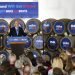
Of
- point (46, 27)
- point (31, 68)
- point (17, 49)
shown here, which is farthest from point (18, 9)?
point (31, 68)

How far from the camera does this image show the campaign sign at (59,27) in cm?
706

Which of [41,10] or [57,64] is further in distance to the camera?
[41,10]

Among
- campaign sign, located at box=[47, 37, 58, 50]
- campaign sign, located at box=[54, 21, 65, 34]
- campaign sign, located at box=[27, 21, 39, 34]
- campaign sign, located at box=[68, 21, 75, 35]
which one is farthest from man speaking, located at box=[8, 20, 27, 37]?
campaign sign, located at box=[68, 21, 75, 35]

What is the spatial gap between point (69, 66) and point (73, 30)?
116 inches

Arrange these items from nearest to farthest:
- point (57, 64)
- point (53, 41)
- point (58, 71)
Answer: point (58, 71) < point (57, 64) < point (53, 41)

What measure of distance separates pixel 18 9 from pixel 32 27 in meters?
0.69

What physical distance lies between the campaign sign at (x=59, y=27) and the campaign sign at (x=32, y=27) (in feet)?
1.76

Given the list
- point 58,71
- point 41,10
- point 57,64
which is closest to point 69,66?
point 57,64

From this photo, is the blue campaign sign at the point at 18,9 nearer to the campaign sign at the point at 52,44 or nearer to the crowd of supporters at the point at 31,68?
the campaign sign at the point at 52,44

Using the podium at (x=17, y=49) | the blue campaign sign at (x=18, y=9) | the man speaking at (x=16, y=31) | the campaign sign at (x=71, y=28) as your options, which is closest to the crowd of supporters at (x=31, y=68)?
the podium at (x=17, y=49)

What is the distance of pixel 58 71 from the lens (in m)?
3.52

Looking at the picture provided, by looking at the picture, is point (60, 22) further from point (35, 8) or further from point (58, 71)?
point (58, 71)

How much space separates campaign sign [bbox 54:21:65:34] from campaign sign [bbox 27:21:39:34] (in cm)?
54

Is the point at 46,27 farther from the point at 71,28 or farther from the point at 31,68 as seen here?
the point at 31,68
